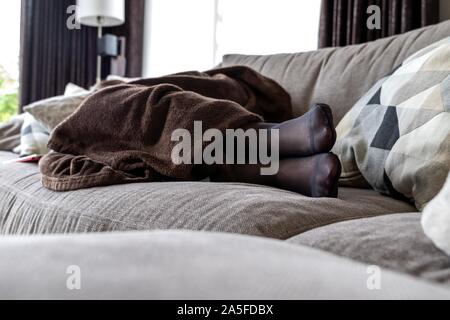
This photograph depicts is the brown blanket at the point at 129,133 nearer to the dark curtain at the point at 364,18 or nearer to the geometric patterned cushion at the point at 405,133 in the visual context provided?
the geometric patterned cushion at the point at 405,133

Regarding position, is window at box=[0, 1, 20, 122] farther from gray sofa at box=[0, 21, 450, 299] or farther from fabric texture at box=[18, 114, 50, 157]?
gray sofa at box=[0, 21, 450, 299]

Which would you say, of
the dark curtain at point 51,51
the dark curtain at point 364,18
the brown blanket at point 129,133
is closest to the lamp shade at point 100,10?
the dark curtain at point 51,51

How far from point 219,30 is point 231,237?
360cm

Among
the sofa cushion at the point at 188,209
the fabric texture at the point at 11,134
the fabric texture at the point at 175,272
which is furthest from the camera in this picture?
the fabric texture at the point at 11,134

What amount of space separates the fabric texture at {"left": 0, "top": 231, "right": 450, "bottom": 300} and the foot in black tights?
697 mm

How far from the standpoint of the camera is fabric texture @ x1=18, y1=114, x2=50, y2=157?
1969 mm

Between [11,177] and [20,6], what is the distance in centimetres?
291

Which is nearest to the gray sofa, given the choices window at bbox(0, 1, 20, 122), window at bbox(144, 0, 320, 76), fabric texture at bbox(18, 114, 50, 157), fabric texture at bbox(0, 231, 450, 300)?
fabric texture at bbox(0, 231, 450, 300)

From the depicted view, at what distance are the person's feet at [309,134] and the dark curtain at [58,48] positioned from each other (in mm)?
3227

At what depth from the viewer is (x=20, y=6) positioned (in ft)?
13.1

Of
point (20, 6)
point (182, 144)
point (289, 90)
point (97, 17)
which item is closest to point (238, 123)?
point (182, 144)

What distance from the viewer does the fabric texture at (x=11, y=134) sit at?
7.68 ft

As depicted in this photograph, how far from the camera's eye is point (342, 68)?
1.63 meters
